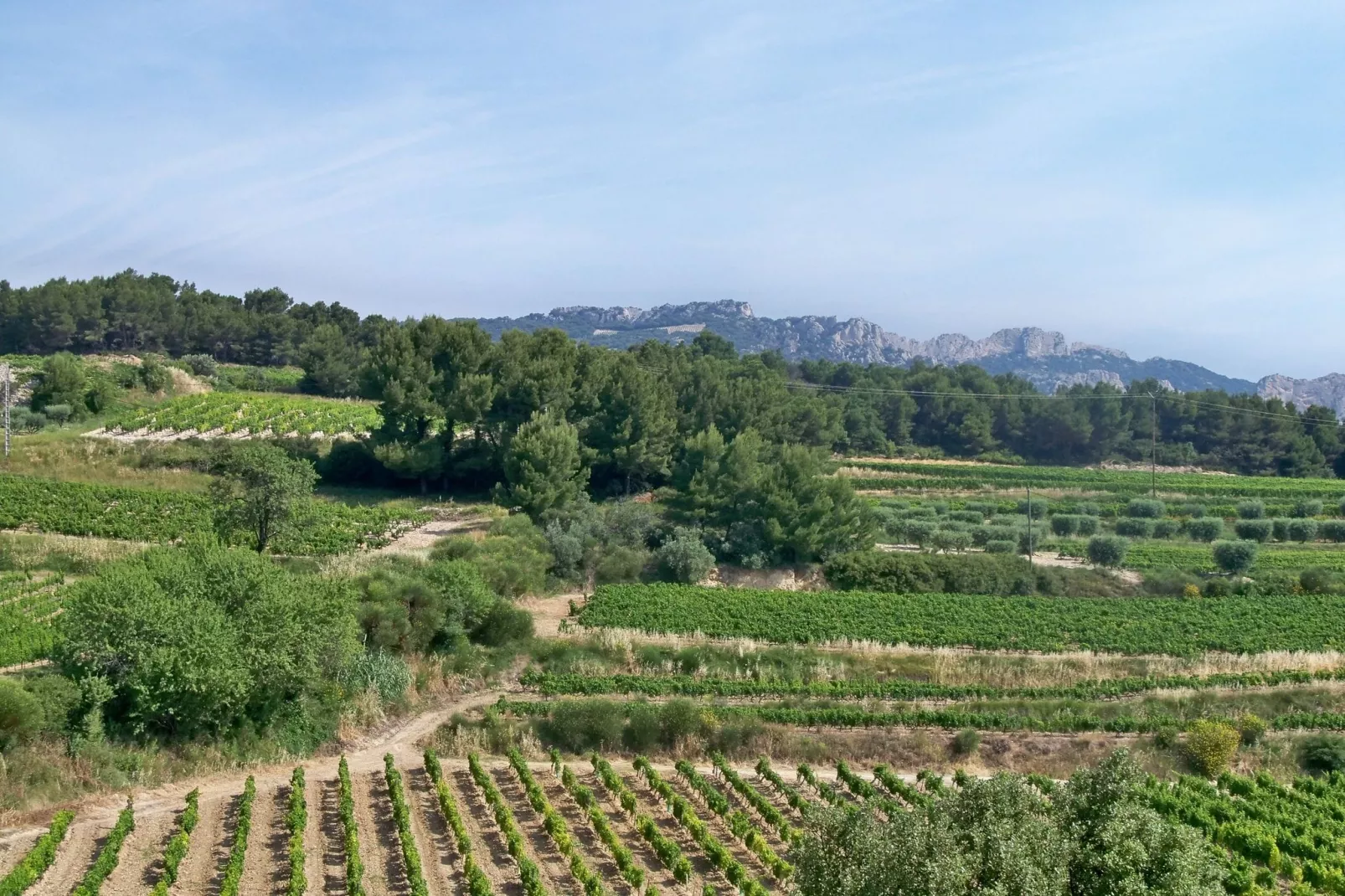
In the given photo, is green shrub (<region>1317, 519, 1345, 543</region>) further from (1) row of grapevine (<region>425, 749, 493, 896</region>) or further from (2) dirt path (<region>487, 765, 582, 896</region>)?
(1) row of grapevine (<region>425, 749, 493, 896</region>)

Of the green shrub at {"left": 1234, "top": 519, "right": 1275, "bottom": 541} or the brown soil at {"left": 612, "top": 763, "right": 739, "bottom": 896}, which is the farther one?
the green shrub at {"left": 1234, "top": 519, "right": 1275, "bottom": 541}

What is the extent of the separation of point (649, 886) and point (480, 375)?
3419cm

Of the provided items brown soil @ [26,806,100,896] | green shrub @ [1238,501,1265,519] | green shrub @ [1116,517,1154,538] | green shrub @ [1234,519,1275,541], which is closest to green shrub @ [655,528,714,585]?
brown soil @ [26,806,100,896]

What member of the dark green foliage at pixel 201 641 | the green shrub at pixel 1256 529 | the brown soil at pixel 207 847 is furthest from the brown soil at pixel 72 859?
the green shrub at pixel 1256 529

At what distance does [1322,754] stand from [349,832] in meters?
21.5

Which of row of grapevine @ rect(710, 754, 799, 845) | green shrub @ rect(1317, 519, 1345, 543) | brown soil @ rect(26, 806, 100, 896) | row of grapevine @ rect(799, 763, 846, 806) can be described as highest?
brown soil @ rect(26, 806, 100, 896)

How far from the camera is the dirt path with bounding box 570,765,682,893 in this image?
56.4 ft

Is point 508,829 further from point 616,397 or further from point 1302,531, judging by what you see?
point 1302,531

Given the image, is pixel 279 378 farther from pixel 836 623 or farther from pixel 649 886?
pixel 649 886

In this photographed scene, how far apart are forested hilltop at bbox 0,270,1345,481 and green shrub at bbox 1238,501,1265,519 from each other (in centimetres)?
1491

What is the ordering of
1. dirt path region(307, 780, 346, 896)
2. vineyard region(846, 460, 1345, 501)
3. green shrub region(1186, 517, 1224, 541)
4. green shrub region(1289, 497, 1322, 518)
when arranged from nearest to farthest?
dirt path region(307, 780, 346, 896)
green shrub region(1186, 517, 1224, 541)
green shrub region(1289, 497, 1322, 518)
vineyard region(846, 460, 1345, 501)

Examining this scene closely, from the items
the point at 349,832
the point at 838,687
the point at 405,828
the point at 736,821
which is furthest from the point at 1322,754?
the point at 349,832

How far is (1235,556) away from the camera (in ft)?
153

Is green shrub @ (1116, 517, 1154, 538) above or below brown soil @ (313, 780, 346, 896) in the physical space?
below
